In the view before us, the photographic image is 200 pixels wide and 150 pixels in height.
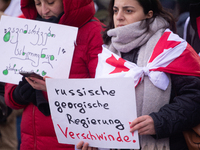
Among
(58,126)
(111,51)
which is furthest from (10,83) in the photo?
(111,51)

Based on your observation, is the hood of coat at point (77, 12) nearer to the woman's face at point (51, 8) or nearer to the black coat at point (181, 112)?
the woman's face at point (51, 8)

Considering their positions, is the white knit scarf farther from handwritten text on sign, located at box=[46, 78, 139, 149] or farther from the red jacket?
the red jacket

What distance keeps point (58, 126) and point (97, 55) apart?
64cm

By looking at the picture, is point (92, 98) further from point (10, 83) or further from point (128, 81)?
point (10, 83)

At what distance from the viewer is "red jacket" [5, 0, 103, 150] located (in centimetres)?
223

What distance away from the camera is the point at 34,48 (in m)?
2.28

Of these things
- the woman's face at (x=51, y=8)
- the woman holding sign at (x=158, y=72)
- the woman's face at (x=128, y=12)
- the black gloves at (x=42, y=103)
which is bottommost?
the black gloves at (x=42, y=103)

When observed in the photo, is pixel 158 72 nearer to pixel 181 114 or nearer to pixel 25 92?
pixel 181 114

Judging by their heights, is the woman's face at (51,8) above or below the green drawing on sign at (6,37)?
above

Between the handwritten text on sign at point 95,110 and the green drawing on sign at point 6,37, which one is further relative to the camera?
the green drawing on sign at point 6,37

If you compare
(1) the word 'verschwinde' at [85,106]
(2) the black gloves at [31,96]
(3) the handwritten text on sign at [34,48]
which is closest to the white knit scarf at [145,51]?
(1) the word 'verschwinde' at [85,106]

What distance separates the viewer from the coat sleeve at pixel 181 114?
1603 mm

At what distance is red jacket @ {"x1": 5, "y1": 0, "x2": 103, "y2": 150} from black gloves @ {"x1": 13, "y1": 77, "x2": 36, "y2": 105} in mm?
106

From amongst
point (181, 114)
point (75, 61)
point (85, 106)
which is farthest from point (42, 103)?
point (181, 114)
